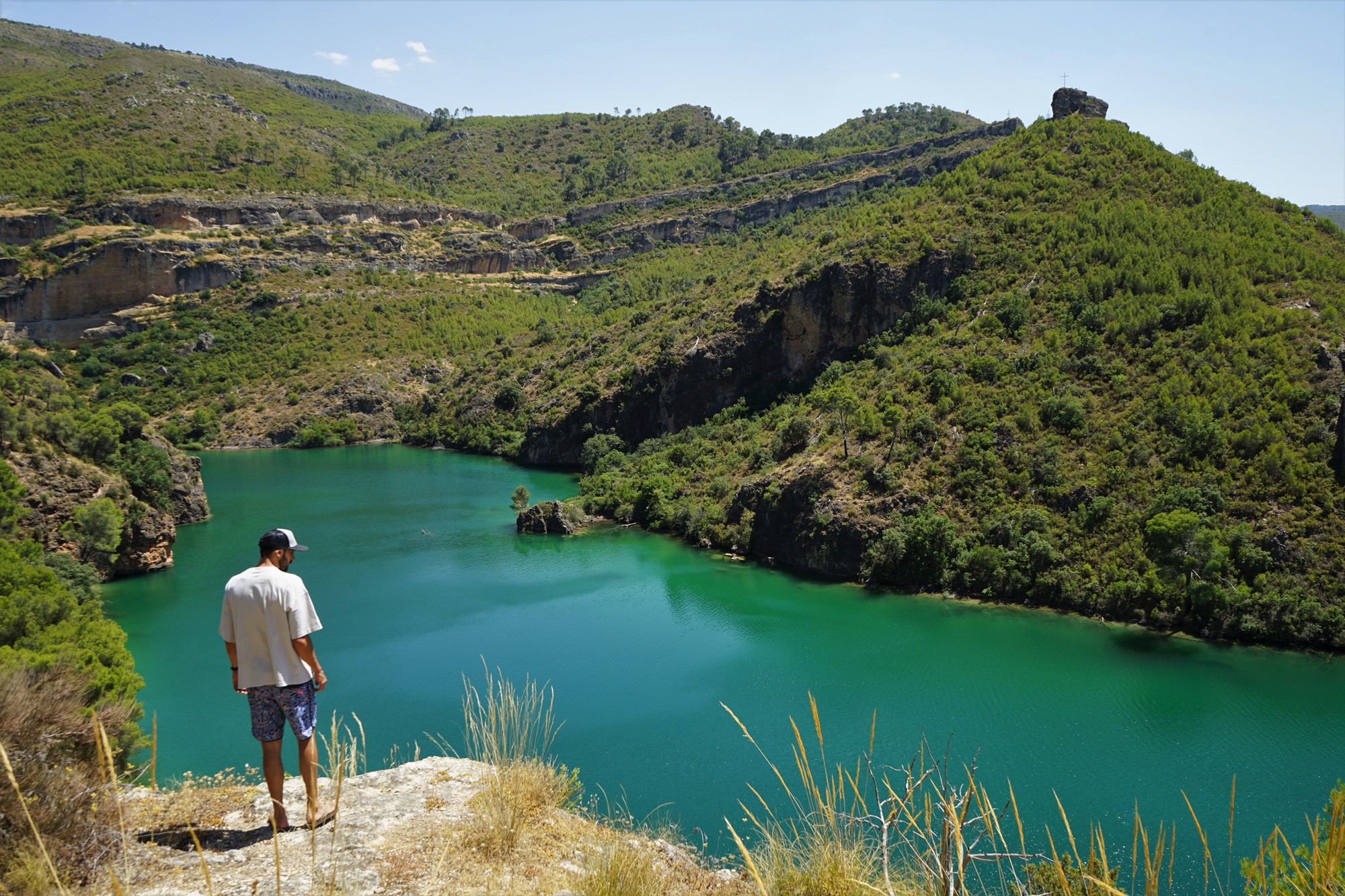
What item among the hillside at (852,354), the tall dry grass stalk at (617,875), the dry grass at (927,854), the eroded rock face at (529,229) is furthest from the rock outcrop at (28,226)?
the dry grass at (927,854)

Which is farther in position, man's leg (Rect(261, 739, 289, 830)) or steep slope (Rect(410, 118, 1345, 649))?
steep slope (Rect(410, 118, 1345, 649))

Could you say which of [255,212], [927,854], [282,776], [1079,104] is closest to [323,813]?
[282,776]

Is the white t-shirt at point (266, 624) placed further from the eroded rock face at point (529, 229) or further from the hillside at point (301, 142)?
the eroded rock face at point (529, 229)

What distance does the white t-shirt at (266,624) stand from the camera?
5871 mm

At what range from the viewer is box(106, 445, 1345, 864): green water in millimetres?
16984

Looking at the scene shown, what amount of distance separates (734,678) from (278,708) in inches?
715

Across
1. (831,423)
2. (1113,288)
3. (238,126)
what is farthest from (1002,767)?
(238,126)

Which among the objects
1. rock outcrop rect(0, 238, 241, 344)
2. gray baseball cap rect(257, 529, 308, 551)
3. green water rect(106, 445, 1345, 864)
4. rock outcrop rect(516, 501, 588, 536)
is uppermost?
rock outcrop rect(0, 238, 241, 344)

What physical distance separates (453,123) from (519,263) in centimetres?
4990

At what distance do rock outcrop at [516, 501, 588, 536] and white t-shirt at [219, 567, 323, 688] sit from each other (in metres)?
34.4

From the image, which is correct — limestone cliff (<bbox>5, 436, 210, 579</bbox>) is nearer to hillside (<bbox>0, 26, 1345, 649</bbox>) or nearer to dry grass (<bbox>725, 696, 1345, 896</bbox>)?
hillside (<bbox>0, 26, 1345, 649</bbox>)

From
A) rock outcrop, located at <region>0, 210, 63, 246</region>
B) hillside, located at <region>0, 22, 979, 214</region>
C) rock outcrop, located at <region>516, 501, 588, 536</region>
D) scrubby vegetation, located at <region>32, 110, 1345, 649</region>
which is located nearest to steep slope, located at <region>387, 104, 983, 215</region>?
hillside, located at <region>0, 22, 979, 214</region>

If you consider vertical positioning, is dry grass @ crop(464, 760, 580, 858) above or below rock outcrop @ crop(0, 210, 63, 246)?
below

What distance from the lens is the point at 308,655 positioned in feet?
19.9
